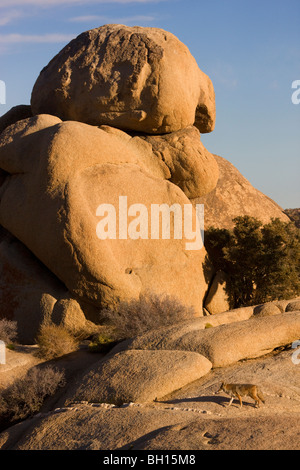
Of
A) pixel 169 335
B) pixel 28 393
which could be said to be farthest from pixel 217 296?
pixel 28 393

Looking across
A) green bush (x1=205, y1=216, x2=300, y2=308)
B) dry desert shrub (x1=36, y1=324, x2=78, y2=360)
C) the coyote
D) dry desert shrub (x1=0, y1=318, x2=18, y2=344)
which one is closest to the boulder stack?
dry desert shrub (x1=0, y1=318, x2=18, y2=344)

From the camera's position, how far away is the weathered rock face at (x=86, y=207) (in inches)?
597

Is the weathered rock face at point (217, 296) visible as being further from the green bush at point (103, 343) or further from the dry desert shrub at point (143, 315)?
the green bush at point (103, 343)

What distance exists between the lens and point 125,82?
18094mm

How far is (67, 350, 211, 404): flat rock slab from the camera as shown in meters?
10.6

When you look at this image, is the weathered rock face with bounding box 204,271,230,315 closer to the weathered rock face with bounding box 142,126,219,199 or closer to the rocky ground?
the weathered rock face with bounding box 142,126,219,199

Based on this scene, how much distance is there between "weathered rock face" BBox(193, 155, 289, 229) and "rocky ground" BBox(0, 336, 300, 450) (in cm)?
910

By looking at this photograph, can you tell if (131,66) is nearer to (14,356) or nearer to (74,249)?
(74,249)

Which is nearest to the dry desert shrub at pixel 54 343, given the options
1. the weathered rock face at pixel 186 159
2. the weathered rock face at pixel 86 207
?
the weathered rock face at pixel 86 207

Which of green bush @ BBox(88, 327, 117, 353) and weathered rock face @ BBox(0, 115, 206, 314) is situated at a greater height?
weathered rock face @ BBox(0, 115, 206, 314)

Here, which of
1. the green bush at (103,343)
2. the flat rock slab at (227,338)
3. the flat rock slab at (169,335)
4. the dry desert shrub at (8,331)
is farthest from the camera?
the dry desert shrub at (8,331)

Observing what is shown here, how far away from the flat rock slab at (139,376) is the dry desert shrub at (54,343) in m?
→ 2.25
